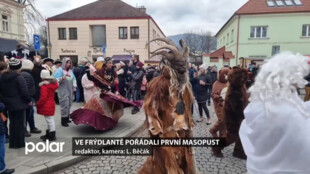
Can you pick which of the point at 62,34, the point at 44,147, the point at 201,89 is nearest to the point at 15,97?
the point at 44,147

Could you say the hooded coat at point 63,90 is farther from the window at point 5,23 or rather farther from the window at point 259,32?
the window at point 259,32

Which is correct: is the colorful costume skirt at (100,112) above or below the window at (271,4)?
below

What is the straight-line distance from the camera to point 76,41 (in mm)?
28859

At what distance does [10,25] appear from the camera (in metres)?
23.3

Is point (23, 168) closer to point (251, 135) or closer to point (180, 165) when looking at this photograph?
point (180, 165)

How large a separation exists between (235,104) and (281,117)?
2.97m

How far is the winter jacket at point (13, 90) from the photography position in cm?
456

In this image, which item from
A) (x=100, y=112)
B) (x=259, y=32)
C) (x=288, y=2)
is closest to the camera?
(x=100, y=112)

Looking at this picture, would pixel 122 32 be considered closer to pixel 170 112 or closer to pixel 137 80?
pixel 137 80

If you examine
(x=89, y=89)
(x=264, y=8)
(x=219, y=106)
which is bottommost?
(x=219, y=106)

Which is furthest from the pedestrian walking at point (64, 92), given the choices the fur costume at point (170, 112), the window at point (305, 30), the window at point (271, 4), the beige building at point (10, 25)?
the window at point (305, 30)

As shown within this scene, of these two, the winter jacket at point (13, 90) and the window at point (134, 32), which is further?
the window at point (134, 32)

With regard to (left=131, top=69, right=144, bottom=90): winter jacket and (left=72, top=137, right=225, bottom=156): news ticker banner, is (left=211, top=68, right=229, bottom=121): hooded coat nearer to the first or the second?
(left=72, top=137, right=225, bottom=156): news ticker banner

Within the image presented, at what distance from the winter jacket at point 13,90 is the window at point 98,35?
24993mm
